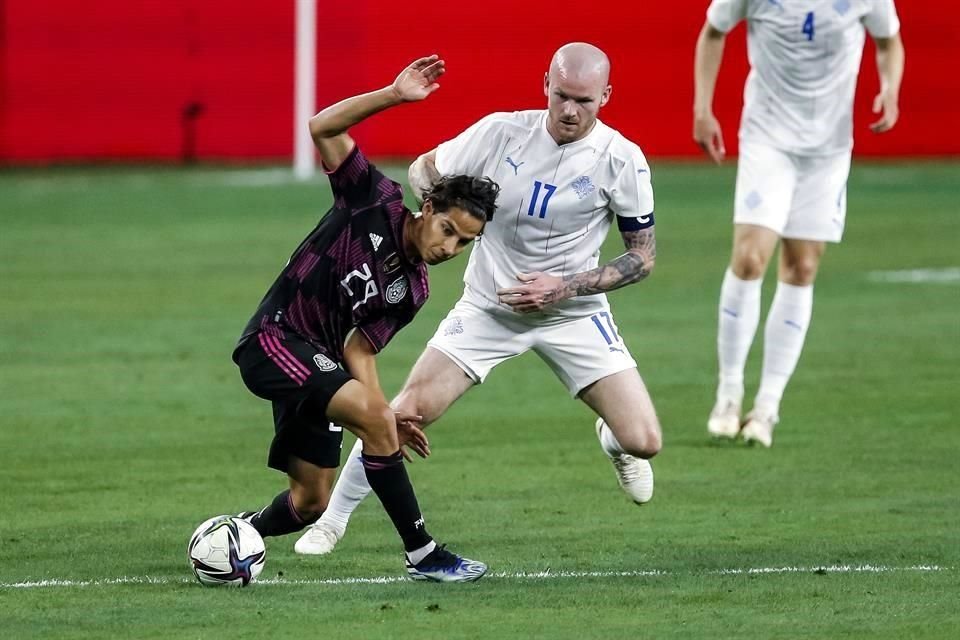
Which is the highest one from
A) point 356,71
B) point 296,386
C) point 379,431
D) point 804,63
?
point 804,63

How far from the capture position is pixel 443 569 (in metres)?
6.78

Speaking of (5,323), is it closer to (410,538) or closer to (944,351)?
(944,351)

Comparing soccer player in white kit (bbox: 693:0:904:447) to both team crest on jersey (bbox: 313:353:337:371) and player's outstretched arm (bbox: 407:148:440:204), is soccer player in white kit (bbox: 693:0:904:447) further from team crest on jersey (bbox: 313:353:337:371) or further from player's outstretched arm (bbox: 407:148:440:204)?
team crest on jersey (bbox: 313:353:337:371)

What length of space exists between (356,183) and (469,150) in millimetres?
862

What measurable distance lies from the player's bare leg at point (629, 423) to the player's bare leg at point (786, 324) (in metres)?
2.00

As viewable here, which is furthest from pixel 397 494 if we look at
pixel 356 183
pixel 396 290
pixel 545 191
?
pixel 545 191

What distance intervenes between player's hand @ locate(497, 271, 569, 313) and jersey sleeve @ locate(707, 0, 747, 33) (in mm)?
3407

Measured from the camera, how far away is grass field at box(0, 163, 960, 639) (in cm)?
634

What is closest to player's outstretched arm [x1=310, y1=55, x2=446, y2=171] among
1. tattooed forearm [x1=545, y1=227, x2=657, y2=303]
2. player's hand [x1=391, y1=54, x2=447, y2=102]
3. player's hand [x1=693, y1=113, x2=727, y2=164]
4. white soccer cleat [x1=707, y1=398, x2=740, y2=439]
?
player's hand [x1=391, y1=54, x2=447, y2=102]

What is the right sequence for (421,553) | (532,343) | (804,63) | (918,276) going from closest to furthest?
(421,553) < (532,343) < (804,63) < (918,276)

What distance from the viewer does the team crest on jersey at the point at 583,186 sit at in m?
7.60

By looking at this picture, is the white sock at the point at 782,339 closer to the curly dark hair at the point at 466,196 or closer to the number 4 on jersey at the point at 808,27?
the number 4 on jersey at the point at 808,27

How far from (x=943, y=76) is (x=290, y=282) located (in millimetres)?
22366

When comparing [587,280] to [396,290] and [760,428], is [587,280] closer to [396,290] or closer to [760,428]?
[396,290]
